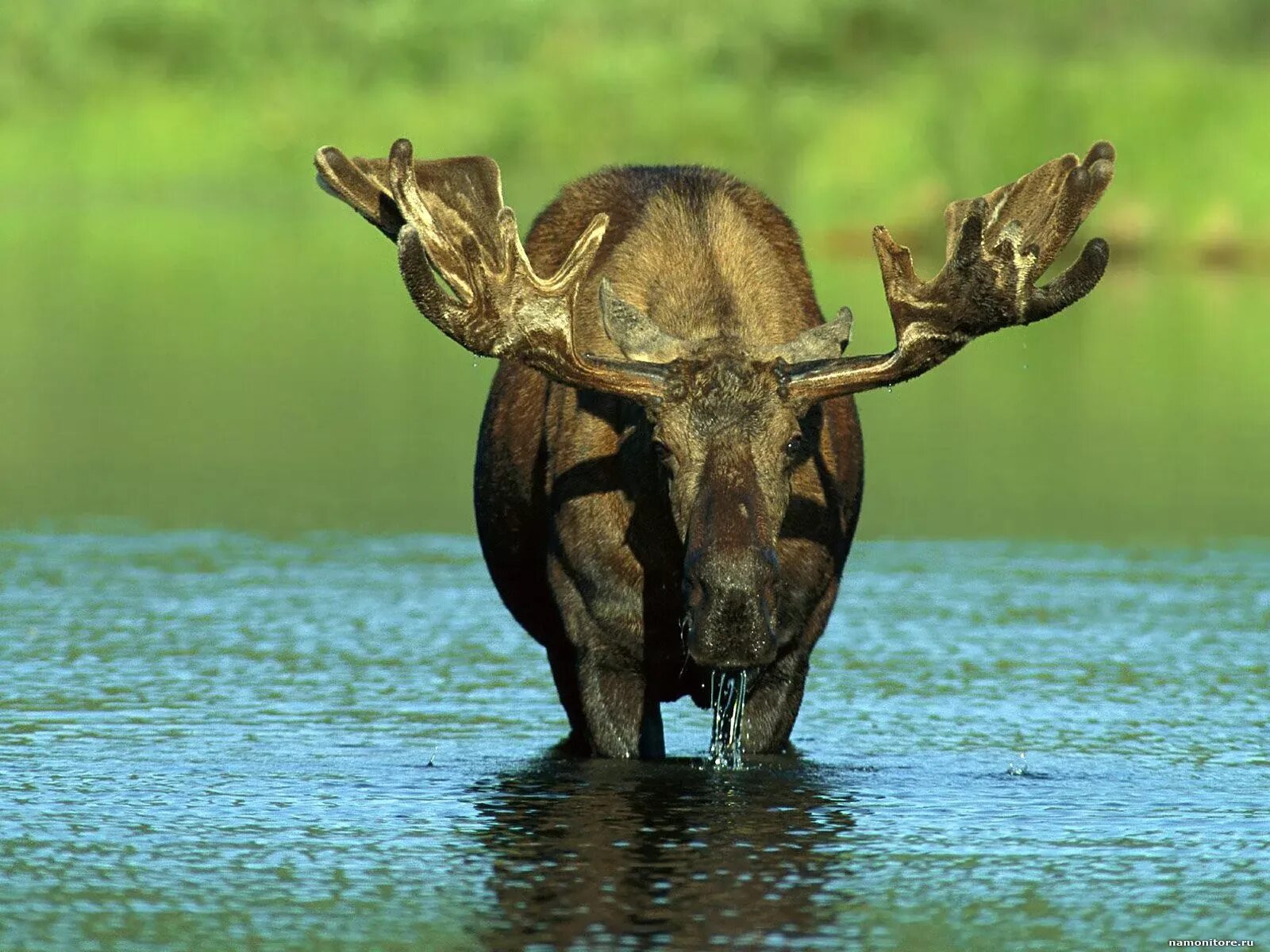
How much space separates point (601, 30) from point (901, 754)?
50.3 metres

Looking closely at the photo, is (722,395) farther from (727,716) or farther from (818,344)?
(727,716)

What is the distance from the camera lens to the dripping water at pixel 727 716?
10570 mm

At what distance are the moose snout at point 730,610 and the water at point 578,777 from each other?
2.20ft

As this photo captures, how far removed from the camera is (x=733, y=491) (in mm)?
9508

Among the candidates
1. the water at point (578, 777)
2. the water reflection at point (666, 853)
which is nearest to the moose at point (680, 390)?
the water reflection at point (666, 853)

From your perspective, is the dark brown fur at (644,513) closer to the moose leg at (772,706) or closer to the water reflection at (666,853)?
the moose leg at (772,706)

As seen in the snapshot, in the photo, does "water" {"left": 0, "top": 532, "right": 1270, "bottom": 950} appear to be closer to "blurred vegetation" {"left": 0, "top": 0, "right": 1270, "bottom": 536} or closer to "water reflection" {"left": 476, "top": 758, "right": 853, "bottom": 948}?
"water reflection" {"left": 476, "top": 758, "right": 853, "bottom": 948}

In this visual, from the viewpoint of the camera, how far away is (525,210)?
157 feet

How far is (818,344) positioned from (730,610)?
53.8 inches

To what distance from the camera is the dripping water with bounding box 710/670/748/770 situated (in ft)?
34.7

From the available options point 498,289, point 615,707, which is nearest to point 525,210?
point 615,707

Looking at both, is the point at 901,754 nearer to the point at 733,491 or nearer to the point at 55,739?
the point at 733,491

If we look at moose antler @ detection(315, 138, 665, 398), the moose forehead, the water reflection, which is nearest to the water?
the water reflection

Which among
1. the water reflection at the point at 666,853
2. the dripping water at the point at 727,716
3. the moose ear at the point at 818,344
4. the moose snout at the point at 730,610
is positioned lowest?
the water reflection at the point at 666,853
